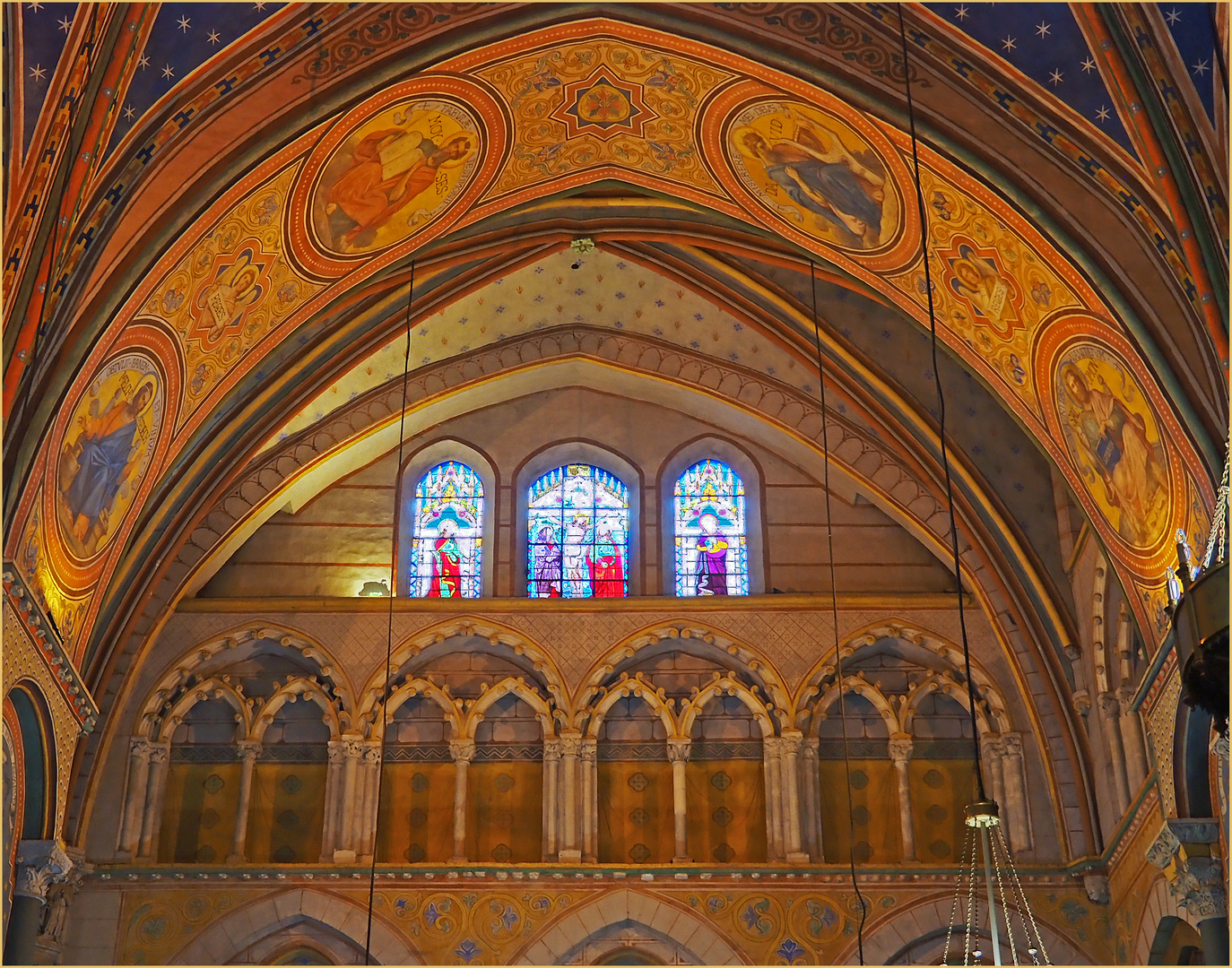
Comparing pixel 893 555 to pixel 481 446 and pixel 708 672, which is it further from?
pixel 481 446

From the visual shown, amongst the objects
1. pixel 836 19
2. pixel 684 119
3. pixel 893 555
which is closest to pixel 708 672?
pixel 893 555

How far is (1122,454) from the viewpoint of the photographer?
12867 mm

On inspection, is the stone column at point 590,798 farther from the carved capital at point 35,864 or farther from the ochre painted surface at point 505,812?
the carved capital at point 35,864

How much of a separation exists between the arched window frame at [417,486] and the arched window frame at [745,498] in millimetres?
1886

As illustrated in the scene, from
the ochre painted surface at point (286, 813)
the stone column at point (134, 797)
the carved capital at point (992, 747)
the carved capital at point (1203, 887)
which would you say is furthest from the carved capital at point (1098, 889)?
the stone column at point (134, 797)

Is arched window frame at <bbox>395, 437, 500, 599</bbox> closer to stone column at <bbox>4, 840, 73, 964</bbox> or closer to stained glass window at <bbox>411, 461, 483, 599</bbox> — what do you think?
stained glass window at <bbox>411, 461, 483, 599</bbox>

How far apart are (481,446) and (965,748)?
20.6ft

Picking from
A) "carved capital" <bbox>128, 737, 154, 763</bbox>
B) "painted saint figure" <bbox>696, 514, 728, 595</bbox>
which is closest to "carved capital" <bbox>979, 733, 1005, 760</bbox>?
"painted saint figure" <bbox>696, 514, 728, 595</bbox>

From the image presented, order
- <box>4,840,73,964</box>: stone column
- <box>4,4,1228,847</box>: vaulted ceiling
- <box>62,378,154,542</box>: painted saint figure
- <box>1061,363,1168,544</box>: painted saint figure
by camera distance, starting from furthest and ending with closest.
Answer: <box>4,840,73,964</box>: stone column → <box>62,378,154,542</box>: painted saint figure → <box>1061,363,1168,544</box>: painted saint figure → <box>4,4,1228,847</box>: vaulted ceiling

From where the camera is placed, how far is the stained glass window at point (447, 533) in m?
17.6

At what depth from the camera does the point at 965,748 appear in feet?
54.5

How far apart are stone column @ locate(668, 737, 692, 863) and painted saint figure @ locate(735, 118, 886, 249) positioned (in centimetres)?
553

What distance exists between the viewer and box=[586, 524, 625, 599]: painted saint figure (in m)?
17.5

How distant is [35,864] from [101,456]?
12.0ft
